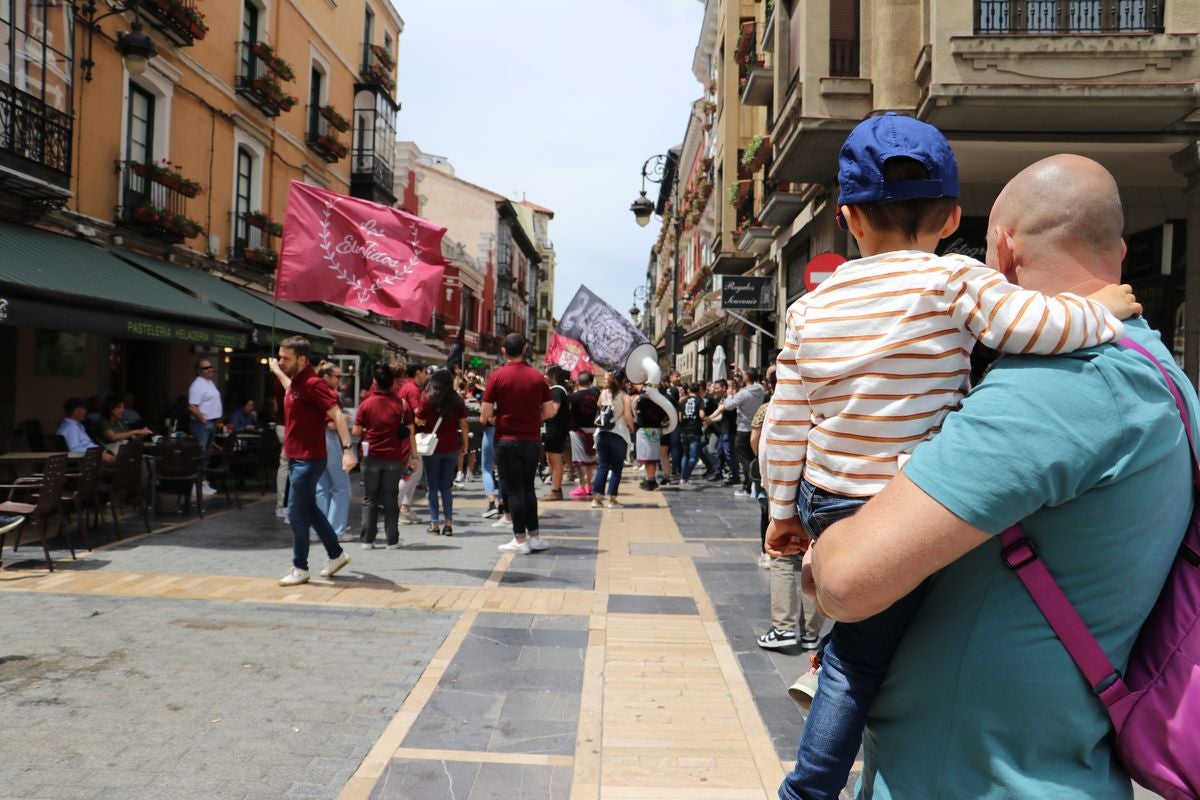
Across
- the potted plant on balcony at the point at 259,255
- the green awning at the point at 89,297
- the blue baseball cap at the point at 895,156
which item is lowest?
the blue baseball cap at the point at 895,156

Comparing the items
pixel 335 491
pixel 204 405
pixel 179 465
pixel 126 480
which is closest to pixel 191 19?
pixel 204 405

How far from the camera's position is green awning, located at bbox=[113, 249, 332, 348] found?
580 inches

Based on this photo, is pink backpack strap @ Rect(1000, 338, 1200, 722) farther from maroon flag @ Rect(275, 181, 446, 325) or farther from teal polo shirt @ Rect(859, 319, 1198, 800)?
maroon flag @ Rect(275, 181, 446, 325)

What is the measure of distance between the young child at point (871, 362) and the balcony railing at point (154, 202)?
586 inches

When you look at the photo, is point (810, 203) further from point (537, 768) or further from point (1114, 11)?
point (537, 768)

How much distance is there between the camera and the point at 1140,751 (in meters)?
1.27

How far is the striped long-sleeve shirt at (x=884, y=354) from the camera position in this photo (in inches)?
61.8

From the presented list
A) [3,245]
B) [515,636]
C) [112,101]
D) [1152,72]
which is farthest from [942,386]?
[112,101]

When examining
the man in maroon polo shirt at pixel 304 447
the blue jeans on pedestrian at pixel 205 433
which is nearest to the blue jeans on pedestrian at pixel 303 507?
the man in maroon polo shirt at pixel 304 447

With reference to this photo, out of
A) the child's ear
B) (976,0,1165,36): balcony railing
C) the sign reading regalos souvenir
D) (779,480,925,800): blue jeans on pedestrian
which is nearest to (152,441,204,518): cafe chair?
(779,480,925,800): blue jeans on pedestrian

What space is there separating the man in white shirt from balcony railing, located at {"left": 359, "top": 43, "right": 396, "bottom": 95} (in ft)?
52.1

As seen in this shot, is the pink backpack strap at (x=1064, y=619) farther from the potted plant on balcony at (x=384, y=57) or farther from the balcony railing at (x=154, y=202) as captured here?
the potted plant on balcony at (x=384, y=57)

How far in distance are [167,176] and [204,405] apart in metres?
4.60

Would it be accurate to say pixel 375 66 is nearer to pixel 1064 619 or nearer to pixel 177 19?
pixel 177 19
